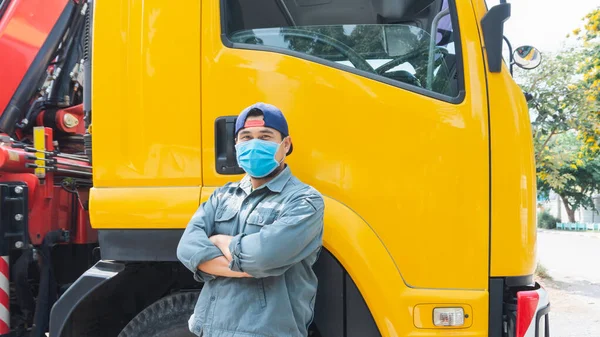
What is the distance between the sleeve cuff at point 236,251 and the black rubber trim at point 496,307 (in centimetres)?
100

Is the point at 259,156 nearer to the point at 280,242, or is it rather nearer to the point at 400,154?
the point at 280,242

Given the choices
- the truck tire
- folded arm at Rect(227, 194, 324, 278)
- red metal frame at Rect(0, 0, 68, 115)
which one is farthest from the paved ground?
red metal frame at Rect(0, 0, 68, 115)

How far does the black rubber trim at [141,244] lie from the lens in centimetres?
195

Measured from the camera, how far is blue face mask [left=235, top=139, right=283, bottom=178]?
166 cm

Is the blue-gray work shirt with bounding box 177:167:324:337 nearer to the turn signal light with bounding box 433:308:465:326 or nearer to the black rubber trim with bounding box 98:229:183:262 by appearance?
the black rubber trim with bounding box 98:229:183:262

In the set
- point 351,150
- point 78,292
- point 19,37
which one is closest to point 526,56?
point 351,150

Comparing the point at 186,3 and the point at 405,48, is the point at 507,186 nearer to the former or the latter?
the point at 405,48

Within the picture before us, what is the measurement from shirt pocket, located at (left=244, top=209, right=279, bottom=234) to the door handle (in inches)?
13.2

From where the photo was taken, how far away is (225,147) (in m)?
1.94

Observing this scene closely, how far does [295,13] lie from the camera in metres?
2.19

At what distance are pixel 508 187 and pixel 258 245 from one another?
1.01 meters

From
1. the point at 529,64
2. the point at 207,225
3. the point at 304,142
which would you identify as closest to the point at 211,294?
the point at 207,225

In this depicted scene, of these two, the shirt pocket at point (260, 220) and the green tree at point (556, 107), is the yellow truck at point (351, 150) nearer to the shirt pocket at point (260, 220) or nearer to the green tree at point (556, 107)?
the shirt pocket at point (260, 220)

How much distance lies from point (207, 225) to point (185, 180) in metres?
0.34
